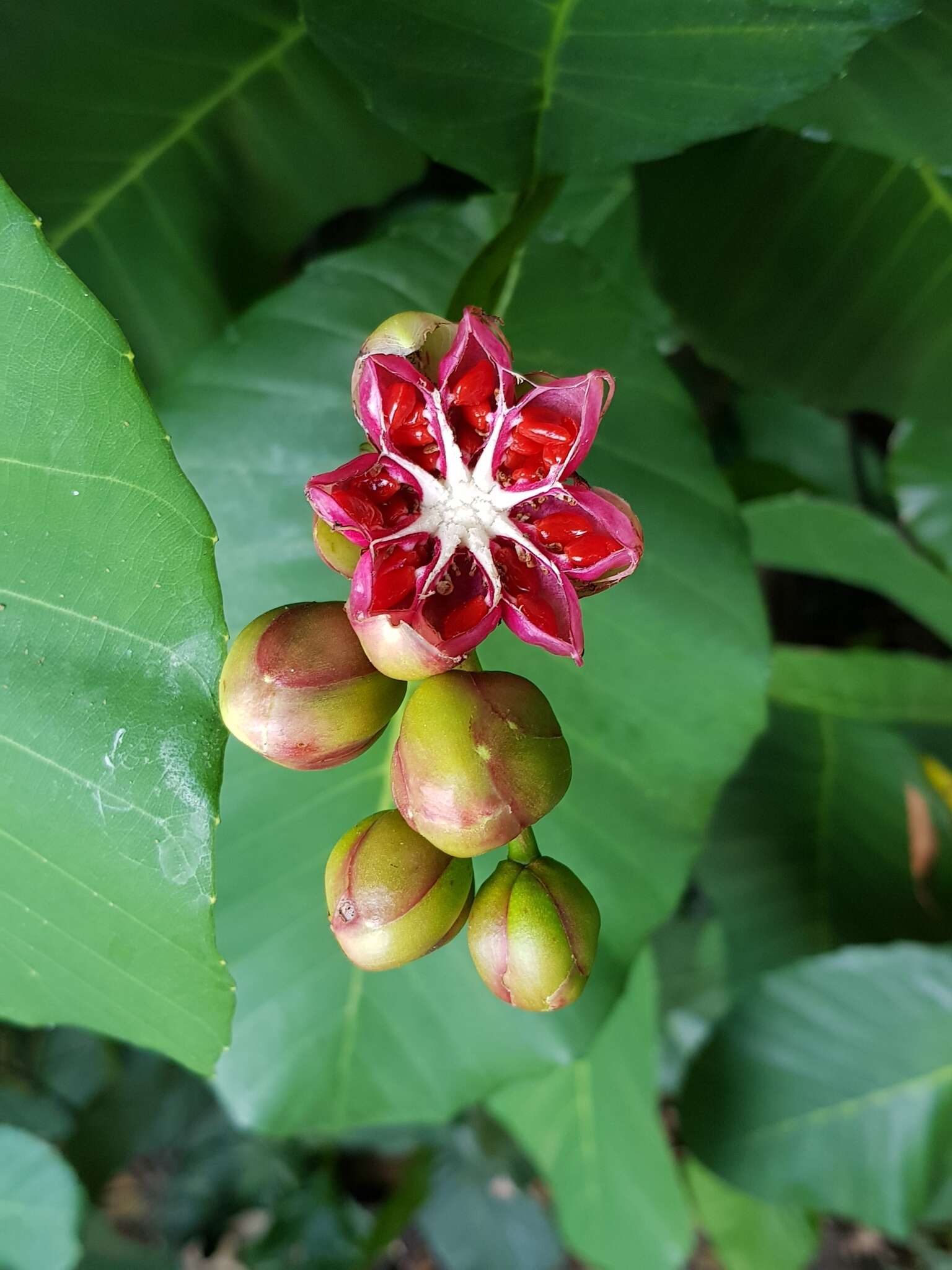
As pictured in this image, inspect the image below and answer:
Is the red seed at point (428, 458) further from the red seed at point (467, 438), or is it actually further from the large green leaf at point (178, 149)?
the large green leaf at point (178, 149)

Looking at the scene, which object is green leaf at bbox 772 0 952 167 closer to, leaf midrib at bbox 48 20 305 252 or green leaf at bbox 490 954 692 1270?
leaf midrib at bbox 48 20 305 252

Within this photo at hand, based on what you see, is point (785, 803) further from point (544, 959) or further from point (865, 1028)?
point (544, 959)

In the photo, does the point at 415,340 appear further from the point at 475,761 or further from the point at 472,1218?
the point at 472,1218

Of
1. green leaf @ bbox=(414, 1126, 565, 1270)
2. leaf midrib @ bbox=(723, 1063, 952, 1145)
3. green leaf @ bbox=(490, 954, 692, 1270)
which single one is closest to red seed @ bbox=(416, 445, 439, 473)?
green leaf @ bbox=(490, 954, 692, 1270)

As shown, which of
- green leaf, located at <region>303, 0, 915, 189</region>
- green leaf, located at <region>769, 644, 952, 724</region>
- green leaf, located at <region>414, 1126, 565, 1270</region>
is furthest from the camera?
green leaf, located at <region>414, 1126, 565, 1270</region>

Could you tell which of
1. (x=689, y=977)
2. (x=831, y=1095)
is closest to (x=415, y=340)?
(x=831, y=1095)

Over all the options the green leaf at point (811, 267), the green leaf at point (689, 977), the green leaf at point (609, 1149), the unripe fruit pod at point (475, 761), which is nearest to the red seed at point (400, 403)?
the unripe fruit pod at point (475, 761)
